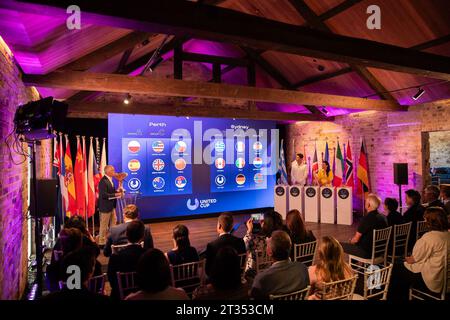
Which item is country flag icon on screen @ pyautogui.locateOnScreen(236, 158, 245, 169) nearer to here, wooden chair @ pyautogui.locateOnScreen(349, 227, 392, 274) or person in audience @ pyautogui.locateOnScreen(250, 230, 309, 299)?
wooden chair @ pyautogui.locateOnScreen(349, 227, 392, 274)

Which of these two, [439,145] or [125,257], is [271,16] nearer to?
[125,257]

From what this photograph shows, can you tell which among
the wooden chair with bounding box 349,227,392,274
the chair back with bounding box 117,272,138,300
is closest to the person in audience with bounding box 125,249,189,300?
the chair back with bounding box 117,272,138,300

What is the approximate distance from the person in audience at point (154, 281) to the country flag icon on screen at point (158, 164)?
21.0ft

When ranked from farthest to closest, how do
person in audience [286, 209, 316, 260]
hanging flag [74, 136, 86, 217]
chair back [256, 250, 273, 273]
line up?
hanging flag [74, 136, 86, 217]
person in audience [286, 209, 316, 260]
chair back [256, 250, 273, 273]

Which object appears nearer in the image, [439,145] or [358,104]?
[358,104]

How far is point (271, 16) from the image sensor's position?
6.94m

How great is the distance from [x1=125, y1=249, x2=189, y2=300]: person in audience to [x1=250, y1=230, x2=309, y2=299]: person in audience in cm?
56

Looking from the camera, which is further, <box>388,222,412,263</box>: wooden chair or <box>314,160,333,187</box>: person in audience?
<box>314,160,333,187</box>: person in audience

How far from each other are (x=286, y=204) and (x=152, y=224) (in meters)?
3.54

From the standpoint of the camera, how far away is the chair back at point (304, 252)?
11.1 feet

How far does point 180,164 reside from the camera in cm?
852

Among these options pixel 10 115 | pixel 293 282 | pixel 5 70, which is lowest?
pixel 293 282

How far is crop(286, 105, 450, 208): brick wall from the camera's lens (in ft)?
23.3

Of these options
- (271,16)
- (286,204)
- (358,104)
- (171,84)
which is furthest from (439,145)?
(171,84)
